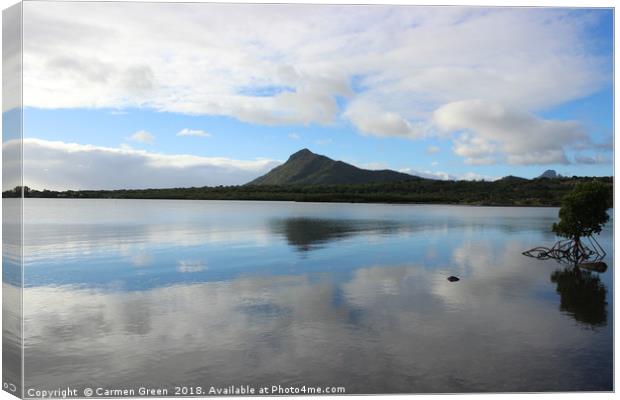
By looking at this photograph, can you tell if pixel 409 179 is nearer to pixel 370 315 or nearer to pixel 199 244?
pixel 199 244

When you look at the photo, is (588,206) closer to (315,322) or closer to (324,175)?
(315,322)

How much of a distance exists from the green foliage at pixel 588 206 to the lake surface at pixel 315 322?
400cm

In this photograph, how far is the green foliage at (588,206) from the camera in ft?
120

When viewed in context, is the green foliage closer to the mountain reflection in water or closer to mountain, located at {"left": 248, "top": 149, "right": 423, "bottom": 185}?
the mountain reflection in water

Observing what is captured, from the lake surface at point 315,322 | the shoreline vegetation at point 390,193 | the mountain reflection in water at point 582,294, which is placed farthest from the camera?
the shoreline vegetation at point 390,193

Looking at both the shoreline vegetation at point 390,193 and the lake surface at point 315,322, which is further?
the shoreline vegetation at point 390,193

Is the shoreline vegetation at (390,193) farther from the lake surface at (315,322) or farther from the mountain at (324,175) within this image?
the lake surface at (315,322)

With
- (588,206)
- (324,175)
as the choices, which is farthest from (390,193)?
(588,206)

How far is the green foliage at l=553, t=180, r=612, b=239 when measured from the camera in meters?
36.7

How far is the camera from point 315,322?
63.5 feet

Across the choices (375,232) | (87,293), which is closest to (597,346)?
(87,293)

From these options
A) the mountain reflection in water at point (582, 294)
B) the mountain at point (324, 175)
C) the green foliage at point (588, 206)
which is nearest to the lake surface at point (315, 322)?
the mountain reflection in water at point (582, 294)

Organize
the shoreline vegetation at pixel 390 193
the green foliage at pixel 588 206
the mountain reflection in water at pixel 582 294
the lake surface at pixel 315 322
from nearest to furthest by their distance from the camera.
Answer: the lake surface at pixel 315 322 → the mountain reflection in water at pixel 582 294 → the green foliage at pixel 588 206 → the shoreline vegetation at pixel 390 193

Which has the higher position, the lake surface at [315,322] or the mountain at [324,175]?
the mountain at [324,175]
